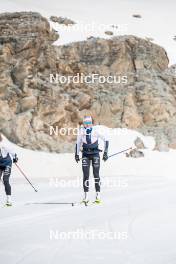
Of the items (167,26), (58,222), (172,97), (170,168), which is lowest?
(170,168)

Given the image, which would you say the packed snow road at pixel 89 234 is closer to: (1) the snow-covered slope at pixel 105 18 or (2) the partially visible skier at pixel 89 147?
(2) the partially visible skier at pixel 89 147

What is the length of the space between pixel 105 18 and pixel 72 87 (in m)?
24.6

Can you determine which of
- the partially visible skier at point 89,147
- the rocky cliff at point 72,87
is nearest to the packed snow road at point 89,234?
the partially visible skier at point 89,147

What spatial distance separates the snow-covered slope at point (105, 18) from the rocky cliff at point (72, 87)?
9.12ft

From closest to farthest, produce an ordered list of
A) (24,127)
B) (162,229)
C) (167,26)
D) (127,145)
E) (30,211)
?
(162,229) → (30,211) → (24,127) → (127,145) → (167,26)

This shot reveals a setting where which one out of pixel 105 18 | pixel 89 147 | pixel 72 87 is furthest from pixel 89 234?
pixel 105 18

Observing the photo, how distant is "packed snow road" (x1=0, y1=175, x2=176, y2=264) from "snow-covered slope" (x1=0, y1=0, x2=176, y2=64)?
30.0 meters

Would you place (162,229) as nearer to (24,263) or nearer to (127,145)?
(24,263)

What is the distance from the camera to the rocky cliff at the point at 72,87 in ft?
97.9

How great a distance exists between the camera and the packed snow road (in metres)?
4.59

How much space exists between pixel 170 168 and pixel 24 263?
2808 cm

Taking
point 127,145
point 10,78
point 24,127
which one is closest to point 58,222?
point 24,127

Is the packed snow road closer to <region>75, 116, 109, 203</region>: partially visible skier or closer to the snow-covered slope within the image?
<region>75, 116, 109, 203</region>: partially visible skier

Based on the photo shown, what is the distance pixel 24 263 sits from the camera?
4.33m
